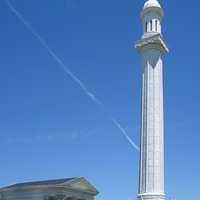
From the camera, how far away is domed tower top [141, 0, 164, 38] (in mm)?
57219

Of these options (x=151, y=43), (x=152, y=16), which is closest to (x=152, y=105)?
(x=151, y=43)

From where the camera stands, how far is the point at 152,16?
57375mm

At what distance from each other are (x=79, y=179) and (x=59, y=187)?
4793 mm

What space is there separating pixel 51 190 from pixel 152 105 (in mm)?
22920

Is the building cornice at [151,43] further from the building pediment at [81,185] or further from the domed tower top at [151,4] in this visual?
the building pediment at [81,185]

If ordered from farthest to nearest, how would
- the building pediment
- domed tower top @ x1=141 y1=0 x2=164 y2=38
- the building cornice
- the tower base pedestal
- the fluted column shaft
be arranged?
the building pediment, domed tower top @ x1=141 y1=0 x2=164 y2=38, the building cornice, the fluted column shaft, the tower base pedestal

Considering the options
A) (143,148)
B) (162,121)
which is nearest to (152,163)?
(143,148)

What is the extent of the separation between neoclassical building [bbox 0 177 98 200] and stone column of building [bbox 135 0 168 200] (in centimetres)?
1922

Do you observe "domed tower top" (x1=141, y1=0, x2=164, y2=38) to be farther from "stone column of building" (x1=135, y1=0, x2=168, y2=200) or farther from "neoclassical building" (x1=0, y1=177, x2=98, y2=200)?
"neoclassical building" (x1=0, y1=177, x2=98, y2=200)

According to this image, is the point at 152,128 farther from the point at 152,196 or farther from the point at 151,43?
the point at 151,43

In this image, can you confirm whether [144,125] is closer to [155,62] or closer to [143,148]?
[143,148]

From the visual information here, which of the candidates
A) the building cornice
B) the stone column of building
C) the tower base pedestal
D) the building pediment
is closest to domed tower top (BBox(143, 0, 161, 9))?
the stone column of building

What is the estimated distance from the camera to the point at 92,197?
72812 mm

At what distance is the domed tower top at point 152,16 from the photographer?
5722cm
